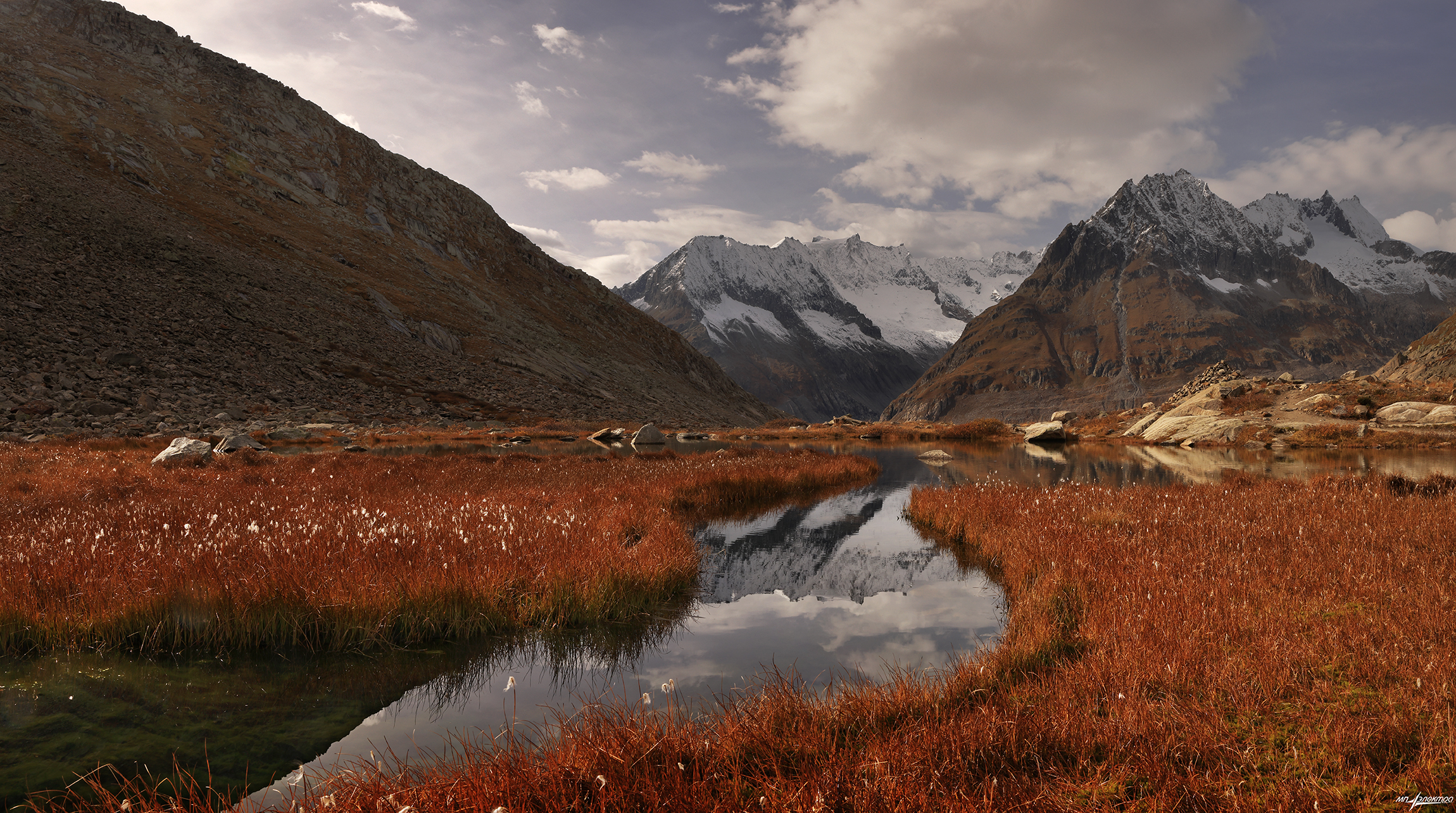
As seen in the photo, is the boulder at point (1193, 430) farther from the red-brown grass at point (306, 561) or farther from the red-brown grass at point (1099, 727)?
the red-brown grass at point (306, 561)

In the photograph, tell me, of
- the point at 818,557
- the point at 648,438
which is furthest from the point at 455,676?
the point at 648,438

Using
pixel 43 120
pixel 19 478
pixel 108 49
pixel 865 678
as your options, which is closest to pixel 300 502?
pixel 19 478

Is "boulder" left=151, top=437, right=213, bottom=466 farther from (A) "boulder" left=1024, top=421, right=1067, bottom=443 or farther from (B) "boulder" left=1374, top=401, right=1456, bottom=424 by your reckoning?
(B) "boulder" left=1374, top=401, right=1456, bottom=424

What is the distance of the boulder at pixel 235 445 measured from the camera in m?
25.8

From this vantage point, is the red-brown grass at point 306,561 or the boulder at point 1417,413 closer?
the red-brown grass at point 306,561

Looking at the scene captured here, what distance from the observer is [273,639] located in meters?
7.49

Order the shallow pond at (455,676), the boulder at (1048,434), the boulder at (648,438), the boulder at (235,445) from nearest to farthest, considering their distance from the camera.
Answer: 1. the shallow pond at (455,676)
2. the boulder at (235,445)
3. the boulder at (648,438)
4. the boulder at (1048,434)

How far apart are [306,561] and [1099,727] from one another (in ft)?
31.8

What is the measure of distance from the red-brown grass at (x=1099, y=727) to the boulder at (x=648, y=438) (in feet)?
142

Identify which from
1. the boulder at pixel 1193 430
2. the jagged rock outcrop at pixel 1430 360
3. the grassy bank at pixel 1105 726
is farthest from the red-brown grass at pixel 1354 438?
the grassy bank at pixel 1105 726

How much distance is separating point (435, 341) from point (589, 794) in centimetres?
8185

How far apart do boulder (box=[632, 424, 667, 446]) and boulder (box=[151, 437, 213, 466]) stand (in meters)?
29.4

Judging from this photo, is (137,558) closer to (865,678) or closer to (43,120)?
(865,678)

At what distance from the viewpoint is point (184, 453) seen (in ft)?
69.4
